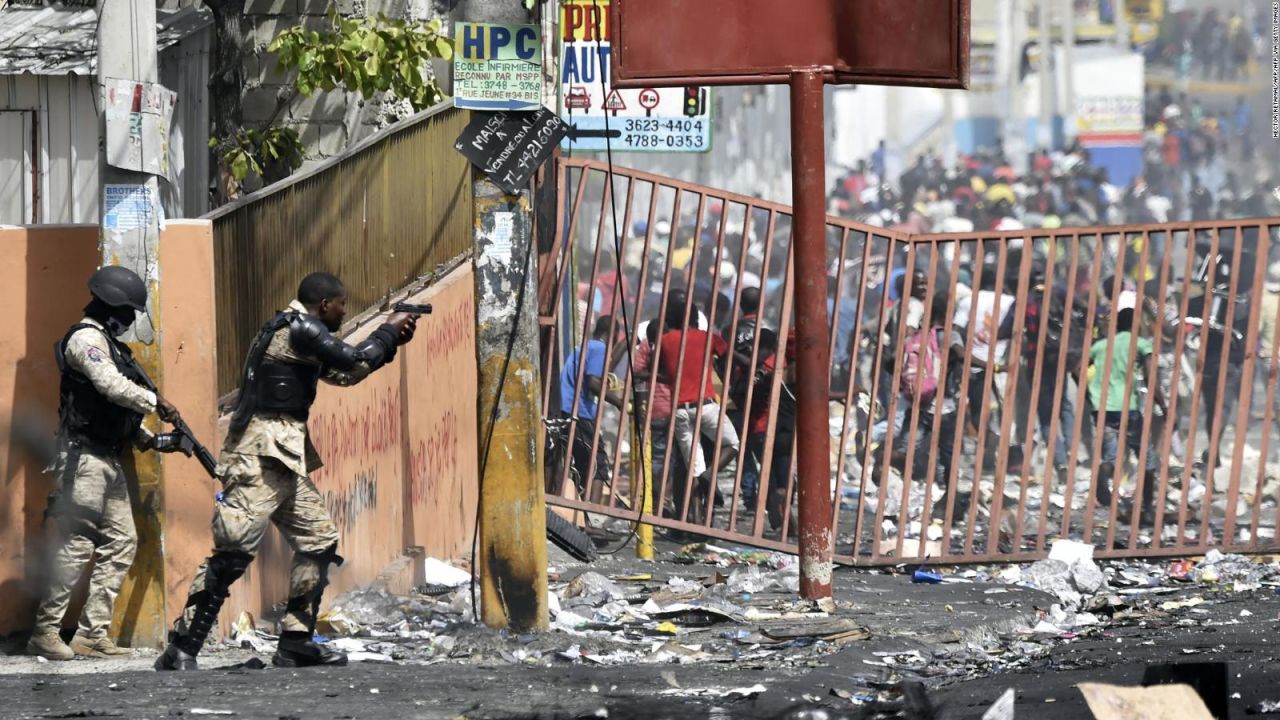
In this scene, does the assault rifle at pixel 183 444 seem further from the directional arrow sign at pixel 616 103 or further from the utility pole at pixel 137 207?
the directional arrow sign at pixel 616 103

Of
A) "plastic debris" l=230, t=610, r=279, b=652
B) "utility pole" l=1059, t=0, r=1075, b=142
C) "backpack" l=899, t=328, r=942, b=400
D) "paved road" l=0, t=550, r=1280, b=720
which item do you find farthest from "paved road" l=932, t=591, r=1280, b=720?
"utility pole" l=1059, t=0, r=1075, b=142

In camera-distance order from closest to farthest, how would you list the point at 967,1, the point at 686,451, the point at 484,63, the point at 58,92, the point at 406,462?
the point at 484,63 → the point at 967,1 → the point at 406,462 → the point at 58,92 → the point at 686,451

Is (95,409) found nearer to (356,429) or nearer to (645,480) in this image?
(356,429)

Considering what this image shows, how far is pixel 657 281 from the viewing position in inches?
901

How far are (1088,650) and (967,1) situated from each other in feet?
10.2

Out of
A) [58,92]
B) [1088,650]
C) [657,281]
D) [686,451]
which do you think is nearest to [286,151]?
[58,92]

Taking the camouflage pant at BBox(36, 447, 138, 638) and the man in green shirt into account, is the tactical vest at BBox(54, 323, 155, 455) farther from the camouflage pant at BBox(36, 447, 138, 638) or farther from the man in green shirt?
the man in green shirt

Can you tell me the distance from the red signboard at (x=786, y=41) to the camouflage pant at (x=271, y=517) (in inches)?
112

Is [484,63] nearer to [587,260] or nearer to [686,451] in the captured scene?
[686,451]

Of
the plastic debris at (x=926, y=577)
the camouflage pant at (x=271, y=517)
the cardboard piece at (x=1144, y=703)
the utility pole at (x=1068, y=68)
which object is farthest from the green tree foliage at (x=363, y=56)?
the utility pole at (x=1068, y=68)

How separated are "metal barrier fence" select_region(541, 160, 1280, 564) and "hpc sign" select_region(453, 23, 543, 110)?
1.01 metres

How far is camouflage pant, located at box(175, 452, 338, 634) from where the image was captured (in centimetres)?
718

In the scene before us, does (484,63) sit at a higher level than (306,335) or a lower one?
higher

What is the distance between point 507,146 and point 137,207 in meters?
1.53
